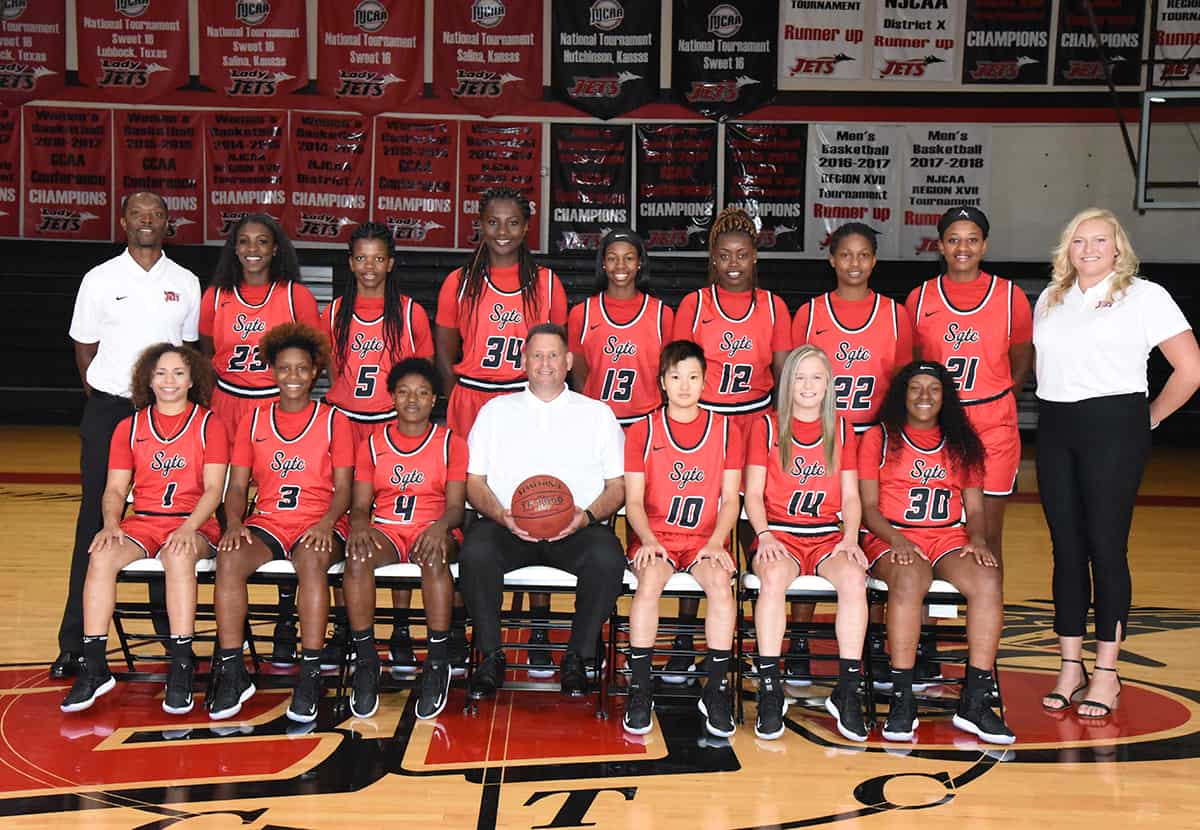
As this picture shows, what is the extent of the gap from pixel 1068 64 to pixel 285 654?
8.89 m

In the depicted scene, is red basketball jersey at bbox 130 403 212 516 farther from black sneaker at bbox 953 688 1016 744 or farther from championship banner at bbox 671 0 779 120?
championship banner at bbox 671 0 779 120

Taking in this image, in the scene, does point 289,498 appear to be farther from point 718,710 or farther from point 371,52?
point 371,52

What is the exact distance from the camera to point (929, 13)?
34.0 feet

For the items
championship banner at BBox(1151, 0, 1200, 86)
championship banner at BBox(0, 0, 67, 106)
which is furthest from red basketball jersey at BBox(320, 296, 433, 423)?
championship banner at BBox(1151, 0, 1200, 86)

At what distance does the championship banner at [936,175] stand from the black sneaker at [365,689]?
310 inches

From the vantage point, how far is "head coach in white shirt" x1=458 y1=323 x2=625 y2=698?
12.5 ft

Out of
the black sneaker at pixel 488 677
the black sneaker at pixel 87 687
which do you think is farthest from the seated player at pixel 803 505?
the black sneaker at pixel 87 687

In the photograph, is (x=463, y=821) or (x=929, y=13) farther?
(x=929, y=13)

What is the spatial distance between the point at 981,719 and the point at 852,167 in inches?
298

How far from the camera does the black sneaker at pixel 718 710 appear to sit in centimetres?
364

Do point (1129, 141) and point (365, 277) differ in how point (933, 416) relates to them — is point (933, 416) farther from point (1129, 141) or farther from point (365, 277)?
point (1129, 141)

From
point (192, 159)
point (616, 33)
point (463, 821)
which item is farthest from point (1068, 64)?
point (463, 821)

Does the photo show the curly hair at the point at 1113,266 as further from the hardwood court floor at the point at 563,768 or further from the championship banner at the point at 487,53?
the championship banner at the point at 487,53

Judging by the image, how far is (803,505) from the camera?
3975 millimetres
